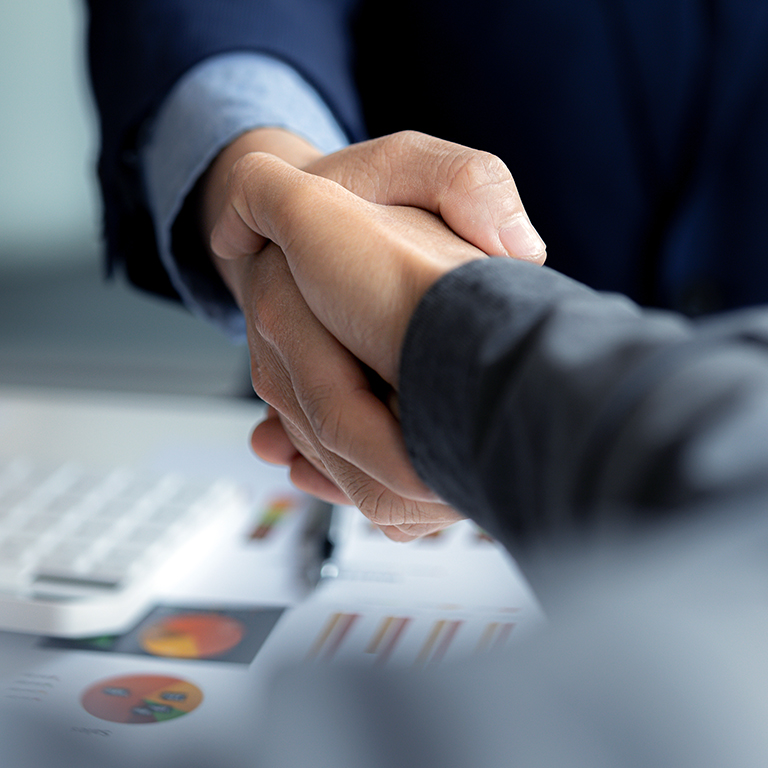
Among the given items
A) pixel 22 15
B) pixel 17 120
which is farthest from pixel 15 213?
pixel 22 15

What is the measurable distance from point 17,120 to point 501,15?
184cm

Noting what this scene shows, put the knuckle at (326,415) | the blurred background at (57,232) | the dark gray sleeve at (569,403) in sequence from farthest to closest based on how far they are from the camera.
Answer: the blurred background at (57,232)
the knuckle at (326,415)
the dark gray sleeve at (569,403)

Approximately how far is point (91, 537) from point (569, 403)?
248 millimetres

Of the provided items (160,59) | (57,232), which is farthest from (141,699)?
(57,232)

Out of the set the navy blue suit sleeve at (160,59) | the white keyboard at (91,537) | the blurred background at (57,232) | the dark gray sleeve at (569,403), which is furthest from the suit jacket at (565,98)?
the blurred background at (57,232)

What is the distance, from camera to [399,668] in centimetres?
24

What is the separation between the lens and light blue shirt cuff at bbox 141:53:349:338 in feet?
1.16

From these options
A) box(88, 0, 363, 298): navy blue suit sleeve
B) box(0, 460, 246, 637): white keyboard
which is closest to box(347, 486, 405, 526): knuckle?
box(0, 460, 246, 637): white keyboard

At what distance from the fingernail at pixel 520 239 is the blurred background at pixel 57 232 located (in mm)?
1378

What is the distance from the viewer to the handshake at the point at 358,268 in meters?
0.22

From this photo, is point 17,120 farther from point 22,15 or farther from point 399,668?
point 399,668

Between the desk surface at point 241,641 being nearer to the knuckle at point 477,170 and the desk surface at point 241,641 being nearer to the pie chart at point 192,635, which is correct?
the pie chart at point 192,635

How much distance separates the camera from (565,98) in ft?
1.42

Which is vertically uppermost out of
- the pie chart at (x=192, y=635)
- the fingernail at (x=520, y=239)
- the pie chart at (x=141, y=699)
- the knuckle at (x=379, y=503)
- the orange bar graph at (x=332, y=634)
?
the fingernail at (x=520, y=239)
